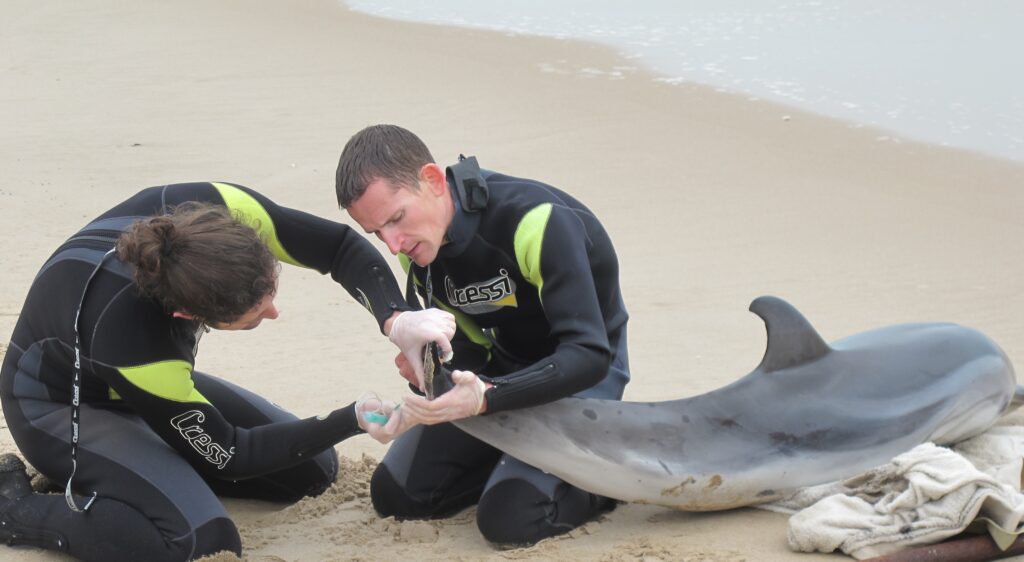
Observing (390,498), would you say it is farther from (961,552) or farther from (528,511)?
(961,552)

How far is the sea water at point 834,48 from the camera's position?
10070 millimetres

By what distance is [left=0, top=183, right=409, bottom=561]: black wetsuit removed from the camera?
148 inches

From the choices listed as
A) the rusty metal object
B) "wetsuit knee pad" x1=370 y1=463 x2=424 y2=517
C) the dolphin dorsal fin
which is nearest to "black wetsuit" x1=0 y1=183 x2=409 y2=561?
"wetsuit knee pad" x1=370 y1=463 x2=424 y2=517

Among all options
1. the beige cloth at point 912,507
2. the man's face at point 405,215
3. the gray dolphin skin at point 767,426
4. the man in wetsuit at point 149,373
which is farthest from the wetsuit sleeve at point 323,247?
the beige cloth at point 912,507

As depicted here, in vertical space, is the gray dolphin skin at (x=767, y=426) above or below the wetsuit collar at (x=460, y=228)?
below

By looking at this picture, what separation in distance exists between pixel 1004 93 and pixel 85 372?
8.72 meters

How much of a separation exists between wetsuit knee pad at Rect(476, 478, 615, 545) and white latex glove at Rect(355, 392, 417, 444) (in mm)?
500

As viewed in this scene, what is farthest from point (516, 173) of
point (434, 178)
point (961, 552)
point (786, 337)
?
point (961, 552)

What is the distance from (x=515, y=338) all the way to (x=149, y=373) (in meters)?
1.23

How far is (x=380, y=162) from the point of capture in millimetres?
3801

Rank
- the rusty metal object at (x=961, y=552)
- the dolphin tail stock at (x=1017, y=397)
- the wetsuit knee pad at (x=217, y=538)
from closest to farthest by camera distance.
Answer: the rusty metal object at (x=961, y=552)
the wetsuit knee pad at (x=217, y=538)
the dolphin tail stock at (x=1017, y=397)

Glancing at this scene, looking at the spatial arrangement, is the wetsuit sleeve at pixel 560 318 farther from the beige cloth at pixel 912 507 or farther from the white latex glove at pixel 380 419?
the beige cloth at pixel 912 507

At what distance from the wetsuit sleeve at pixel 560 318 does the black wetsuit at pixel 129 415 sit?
50 centimetres

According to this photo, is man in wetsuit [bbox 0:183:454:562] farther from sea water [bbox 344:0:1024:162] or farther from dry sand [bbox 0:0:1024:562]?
sea water [bbox 344:0:1024:162]
